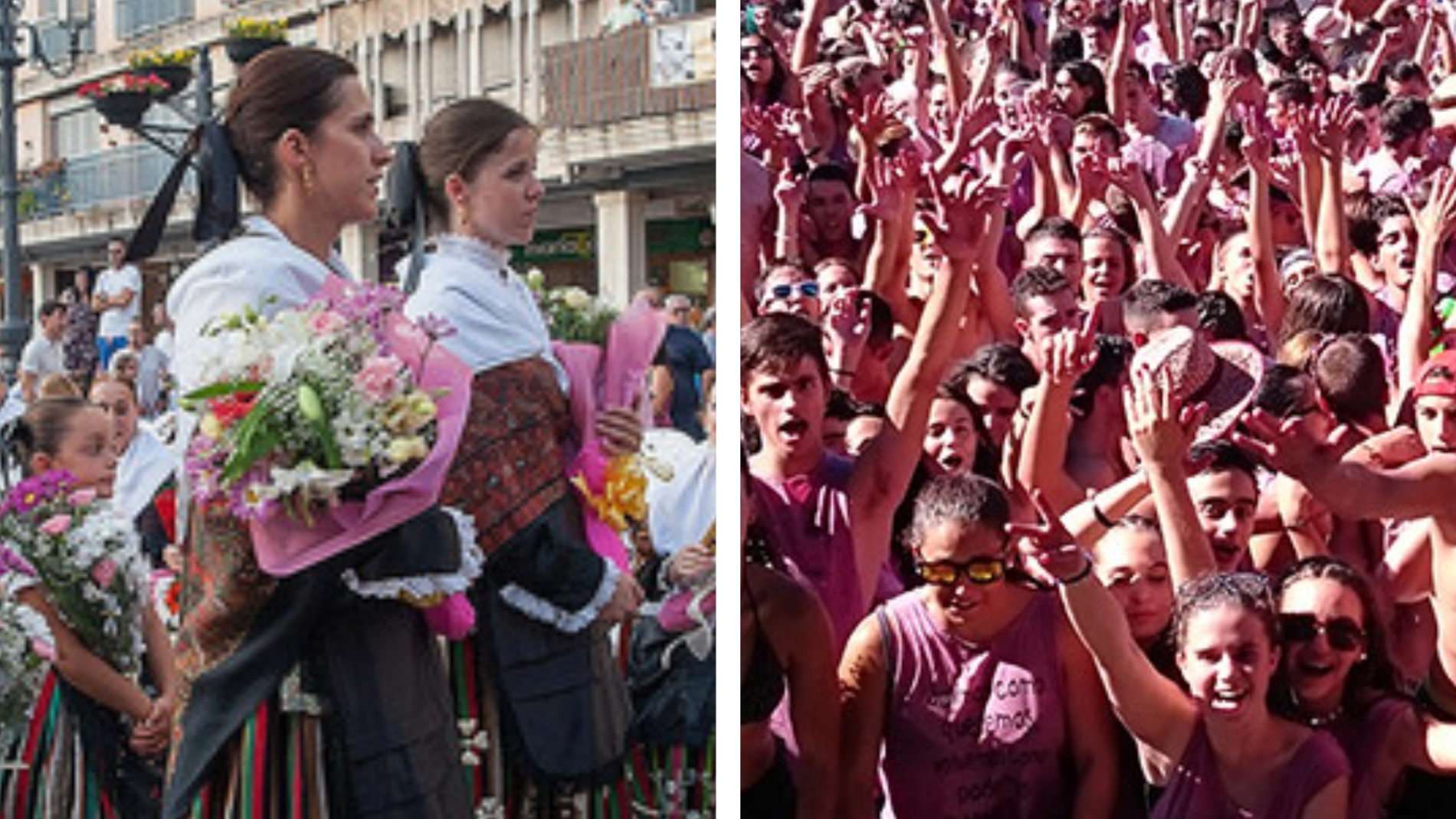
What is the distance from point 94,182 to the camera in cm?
301

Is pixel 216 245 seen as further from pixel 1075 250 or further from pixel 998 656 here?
pixel 1075 250

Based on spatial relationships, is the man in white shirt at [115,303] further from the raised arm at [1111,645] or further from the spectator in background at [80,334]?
the raised arm at [1111,645]

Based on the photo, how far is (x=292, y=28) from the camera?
2947 millimetres

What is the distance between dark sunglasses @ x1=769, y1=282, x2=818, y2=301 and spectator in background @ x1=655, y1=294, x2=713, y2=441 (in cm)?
37

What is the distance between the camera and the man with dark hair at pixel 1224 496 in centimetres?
292

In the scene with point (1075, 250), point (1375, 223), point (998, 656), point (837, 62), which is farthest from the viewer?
point (837, 62)

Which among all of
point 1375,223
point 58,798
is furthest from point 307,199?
point 1375,223

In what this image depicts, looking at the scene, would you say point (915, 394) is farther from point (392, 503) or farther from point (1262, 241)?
point (1262, 241)

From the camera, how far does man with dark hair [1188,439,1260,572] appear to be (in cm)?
292

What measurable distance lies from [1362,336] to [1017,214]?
1.10 metres

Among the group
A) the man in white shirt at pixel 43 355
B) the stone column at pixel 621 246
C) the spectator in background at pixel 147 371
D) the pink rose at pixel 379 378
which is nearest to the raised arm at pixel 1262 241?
the stone column at pixel 621 246

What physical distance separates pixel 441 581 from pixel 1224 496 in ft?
3.59

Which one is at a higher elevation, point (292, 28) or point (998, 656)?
point (292, 28)

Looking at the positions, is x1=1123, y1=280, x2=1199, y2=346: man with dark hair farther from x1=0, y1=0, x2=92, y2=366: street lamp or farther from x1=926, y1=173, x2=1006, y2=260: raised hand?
x1=0, y1=0, x2=92, y2=366: street lamp
